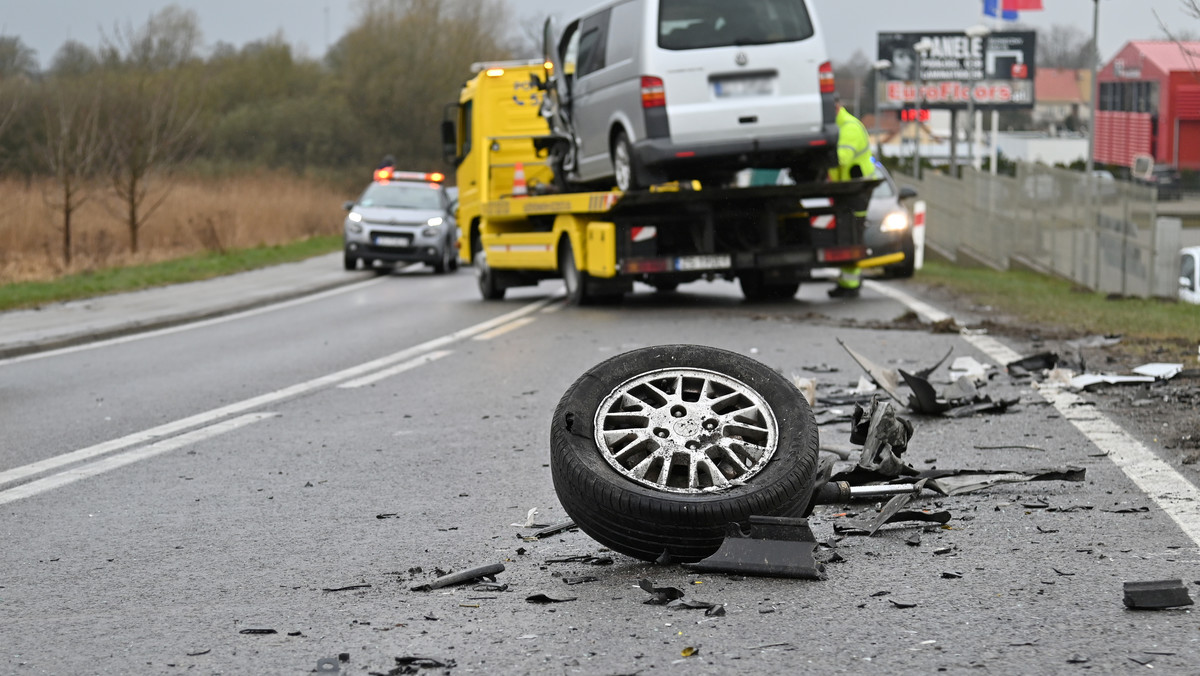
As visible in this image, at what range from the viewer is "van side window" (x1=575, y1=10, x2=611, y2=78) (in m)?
16.6

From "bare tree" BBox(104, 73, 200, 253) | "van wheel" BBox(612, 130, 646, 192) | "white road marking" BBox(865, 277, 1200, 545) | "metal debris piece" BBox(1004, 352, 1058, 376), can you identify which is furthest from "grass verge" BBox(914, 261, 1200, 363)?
"bare tree" BBox(104, 73, 200, 253)

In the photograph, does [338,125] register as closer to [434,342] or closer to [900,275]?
[900,275]

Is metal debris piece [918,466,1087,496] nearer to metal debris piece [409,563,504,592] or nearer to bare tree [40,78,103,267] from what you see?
metal debris piece [409,563,504,592]

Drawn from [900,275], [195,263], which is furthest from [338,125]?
[900,275]

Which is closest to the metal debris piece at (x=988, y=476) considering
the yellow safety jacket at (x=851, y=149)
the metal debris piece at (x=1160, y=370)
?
the metal debris piece at (x=1160, y=370)

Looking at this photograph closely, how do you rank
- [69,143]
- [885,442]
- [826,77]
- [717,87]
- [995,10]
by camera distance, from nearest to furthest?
[885,442], [717,87], [826,77], [69,143], [995,10]

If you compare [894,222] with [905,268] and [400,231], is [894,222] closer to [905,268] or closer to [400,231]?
[905,268]

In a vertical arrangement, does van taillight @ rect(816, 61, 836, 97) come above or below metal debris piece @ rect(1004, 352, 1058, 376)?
above

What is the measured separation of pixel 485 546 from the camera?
5.09 metres

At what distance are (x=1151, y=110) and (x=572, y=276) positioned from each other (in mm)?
58907

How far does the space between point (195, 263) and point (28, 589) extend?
2378 cm

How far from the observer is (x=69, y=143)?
2694 cm

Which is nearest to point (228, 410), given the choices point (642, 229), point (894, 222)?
point (642, 229)

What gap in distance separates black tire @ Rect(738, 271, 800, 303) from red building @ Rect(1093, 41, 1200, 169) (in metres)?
48.9
